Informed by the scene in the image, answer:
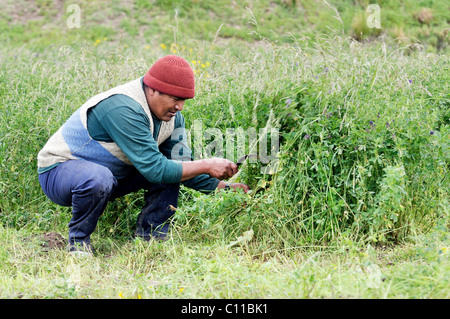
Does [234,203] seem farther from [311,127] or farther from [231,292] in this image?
[231,292]

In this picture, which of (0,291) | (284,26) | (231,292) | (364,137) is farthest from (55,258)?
(284,26)

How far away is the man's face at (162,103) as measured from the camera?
3264 mm

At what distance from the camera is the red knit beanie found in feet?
10.4

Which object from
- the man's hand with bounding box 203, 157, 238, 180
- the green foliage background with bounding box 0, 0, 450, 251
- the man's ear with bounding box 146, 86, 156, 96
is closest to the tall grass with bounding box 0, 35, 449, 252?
the green foliage background with bounding box 0, 0, 450, 251

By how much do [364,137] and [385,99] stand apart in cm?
64

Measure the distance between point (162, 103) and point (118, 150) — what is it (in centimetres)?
44

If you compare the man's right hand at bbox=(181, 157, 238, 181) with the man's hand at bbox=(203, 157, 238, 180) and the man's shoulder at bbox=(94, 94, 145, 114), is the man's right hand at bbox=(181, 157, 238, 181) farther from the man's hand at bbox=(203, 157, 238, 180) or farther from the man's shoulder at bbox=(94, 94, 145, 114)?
the man's shoulder at bbox=(94, 94, 145, 114)

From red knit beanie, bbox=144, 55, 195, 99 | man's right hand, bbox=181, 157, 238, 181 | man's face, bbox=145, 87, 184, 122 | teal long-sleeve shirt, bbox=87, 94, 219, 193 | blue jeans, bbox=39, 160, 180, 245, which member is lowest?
blue jeans, bbox=39, 160, 180, 245

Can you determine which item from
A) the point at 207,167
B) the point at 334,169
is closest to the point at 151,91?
the point at 207,167

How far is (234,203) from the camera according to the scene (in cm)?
330

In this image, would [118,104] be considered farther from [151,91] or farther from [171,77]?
[171,77]

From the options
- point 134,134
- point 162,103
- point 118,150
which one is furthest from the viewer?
point 118,150

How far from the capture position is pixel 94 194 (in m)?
3.26

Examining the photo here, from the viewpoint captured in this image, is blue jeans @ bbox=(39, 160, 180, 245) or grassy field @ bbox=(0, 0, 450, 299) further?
blue jeans @ bbox=(39, 160, 180, 245)
